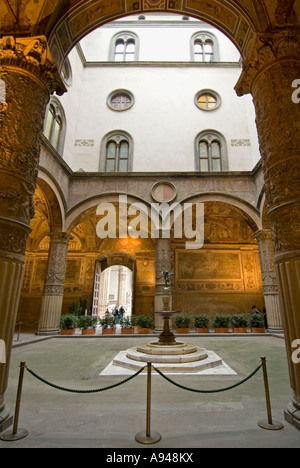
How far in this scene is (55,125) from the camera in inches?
482

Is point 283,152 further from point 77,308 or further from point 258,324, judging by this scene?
point 77,308

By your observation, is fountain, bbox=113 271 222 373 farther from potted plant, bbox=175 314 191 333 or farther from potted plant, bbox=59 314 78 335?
potted plant, bbox=59 314 78 335

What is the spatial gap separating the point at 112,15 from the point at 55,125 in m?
7.71

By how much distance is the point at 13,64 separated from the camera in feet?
11.8

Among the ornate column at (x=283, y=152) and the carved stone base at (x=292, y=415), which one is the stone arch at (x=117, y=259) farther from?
the carved stone base at (x=292, y=415)

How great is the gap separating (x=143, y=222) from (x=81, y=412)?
12.4 metres

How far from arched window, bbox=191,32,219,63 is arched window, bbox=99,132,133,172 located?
7658mm

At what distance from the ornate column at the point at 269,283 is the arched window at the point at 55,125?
418 inches

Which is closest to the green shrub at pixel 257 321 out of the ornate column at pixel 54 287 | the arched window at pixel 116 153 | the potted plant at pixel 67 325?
the potted plant at pixel 67 325

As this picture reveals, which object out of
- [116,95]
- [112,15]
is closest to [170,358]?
[112,15]

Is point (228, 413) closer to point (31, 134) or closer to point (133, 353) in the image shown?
point (133, 353)

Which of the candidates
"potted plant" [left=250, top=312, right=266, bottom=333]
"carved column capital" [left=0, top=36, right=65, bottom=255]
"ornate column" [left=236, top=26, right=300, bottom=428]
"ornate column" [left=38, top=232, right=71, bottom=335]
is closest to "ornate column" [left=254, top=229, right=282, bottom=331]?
"potted plant" [left=250, top=312, right=266, bottom=333]

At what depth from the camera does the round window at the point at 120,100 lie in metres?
14.9
